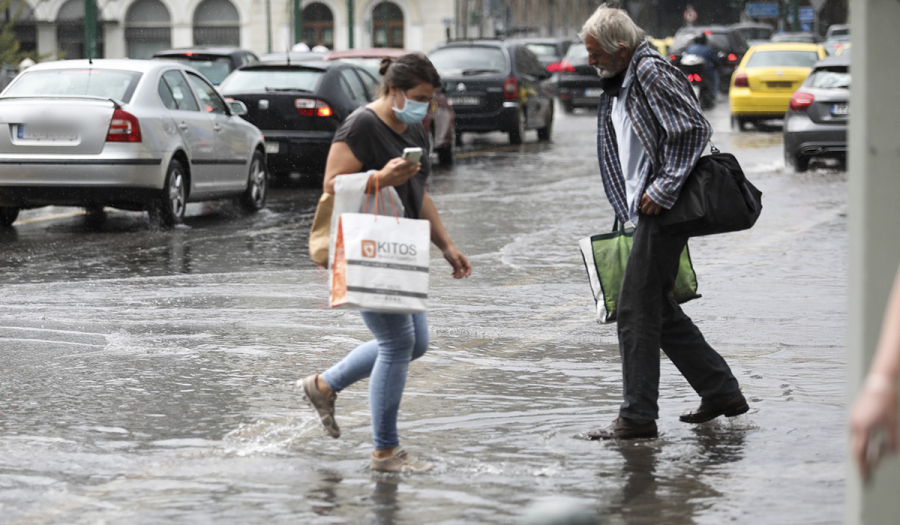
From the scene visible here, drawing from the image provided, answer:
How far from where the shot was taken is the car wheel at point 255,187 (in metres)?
14.9

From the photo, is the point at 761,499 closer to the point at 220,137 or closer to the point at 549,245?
the point at 549,245

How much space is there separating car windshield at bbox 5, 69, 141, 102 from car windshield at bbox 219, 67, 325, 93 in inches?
169

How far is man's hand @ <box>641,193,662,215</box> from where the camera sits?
17.4 feet

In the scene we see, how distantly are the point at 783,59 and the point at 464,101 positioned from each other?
758cm

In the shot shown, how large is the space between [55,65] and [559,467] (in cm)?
924

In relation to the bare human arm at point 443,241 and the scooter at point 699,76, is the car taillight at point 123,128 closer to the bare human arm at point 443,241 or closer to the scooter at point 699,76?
the bare human arm at point 443,241

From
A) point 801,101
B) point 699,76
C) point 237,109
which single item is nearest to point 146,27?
point 699,76

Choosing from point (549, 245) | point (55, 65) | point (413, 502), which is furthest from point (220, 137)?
point (413, 502)

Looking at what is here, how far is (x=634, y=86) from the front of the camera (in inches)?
213

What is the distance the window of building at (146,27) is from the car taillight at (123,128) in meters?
53.3

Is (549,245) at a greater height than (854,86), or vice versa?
(854,86)

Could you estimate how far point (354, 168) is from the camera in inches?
196

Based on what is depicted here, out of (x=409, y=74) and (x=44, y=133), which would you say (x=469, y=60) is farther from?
(x=409, y=74)

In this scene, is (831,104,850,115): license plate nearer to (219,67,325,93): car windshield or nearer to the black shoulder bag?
(219,67,325,93): car windshield
